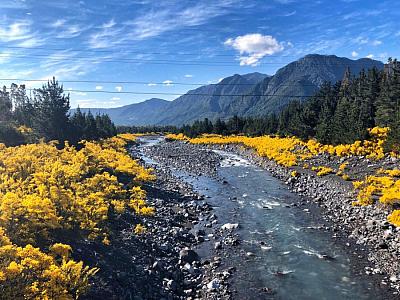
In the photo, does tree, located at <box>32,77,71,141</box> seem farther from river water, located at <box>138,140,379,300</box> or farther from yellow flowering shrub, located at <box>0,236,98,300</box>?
yellow flowering shrub, located at <box>0,236,98,300</box>

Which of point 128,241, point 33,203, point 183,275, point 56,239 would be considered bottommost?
point 183,275

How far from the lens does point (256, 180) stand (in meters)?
41.9

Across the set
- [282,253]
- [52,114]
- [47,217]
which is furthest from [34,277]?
[52,114]

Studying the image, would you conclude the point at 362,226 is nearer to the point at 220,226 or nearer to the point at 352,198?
the point at 352,198

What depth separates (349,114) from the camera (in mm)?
50938

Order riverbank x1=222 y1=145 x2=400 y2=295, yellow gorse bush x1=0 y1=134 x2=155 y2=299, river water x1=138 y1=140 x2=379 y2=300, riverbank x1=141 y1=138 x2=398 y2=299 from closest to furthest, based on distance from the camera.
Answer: yellow gorse bush x1=0 y1=134 x2=155 y2=299 → river water x1=138 y1=140 x2=379 y2=300 → riverbank x1=141 y1=138 x2=398 y2=299 → riverbank x1=222 y1=145 x2=400 y2=295

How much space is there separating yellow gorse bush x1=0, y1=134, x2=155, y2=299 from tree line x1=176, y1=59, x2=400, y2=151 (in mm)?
30451

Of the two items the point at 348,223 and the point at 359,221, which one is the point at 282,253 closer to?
the point at 348,223

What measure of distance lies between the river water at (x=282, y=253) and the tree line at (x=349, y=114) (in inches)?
645

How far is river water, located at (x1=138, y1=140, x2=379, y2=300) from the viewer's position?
52.6 ft

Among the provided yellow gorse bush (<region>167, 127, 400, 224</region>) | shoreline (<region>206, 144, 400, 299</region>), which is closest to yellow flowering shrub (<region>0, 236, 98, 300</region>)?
shoreline (<region>206, 144, 400, 299</region>)

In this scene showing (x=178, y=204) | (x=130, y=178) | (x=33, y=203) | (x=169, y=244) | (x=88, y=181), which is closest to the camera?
(x=33, y=203)

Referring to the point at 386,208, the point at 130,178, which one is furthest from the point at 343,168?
the point at 130,178

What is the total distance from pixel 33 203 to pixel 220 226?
46.2 feet
